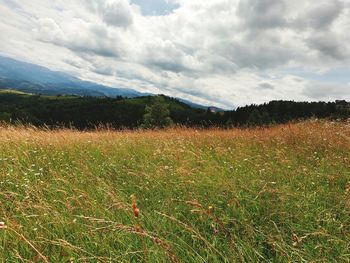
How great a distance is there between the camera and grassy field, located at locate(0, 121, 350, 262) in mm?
2854

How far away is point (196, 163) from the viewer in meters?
6.30

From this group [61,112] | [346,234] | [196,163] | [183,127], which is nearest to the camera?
[346,234]

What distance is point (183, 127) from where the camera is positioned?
43.0 ft

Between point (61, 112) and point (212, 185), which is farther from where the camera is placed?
point (61, 112)

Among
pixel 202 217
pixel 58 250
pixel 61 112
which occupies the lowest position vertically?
pixel 61 112

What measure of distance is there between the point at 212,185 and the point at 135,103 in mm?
156700

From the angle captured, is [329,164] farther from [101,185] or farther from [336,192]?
[101,185]

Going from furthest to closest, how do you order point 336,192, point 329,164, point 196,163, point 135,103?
point 135,103, point 196,163, point 329,164, point 336,192

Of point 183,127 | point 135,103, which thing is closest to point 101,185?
point 183,127

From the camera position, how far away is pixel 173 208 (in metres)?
3.96

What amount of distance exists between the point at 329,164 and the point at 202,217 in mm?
3301

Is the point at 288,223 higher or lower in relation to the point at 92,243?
higher

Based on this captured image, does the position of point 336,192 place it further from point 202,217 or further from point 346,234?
point 202,217

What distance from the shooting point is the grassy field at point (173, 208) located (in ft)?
9.36
